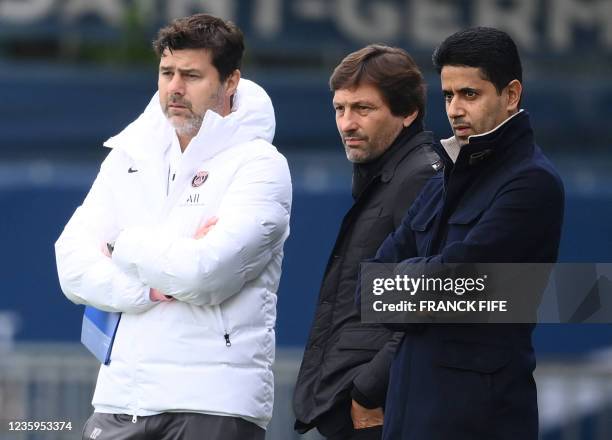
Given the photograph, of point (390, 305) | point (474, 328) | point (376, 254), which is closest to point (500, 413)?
point (474, 328)

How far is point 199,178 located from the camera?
377 centimetres

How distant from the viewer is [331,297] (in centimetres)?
367

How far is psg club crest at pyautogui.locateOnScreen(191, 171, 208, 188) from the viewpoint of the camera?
377 cm

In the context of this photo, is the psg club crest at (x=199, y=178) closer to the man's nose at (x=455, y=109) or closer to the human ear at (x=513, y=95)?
the man's nose at (x=455, y=109)

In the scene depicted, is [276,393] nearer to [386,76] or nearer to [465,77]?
[386,76]

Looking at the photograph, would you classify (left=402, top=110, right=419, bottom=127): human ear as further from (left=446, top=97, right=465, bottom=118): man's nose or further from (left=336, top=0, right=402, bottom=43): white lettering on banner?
(left=336, top=0, right=402, bottom=43): white lettering on banner

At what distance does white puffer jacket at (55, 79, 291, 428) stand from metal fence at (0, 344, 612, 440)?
10.1 feet

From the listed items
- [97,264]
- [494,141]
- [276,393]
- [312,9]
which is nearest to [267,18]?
[312,9]

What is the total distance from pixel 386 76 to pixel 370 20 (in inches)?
274

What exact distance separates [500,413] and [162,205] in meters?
1.24

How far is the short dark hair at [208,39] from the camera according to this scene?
3828 millimetres

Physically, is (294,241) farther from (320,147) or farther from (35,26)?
(35,26)

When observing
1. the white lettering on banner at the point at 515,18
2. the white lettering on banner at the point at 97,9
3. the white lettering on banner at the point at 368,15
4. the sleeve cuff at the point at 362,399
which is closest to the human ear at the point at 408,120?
the sleeve cuff at the point at 362,399

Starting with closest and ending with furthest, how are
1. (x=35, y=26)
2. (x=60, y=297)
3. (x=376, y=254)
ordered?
(x=376, y=254) < (x=60, y=297) < (x=35, y=26)
